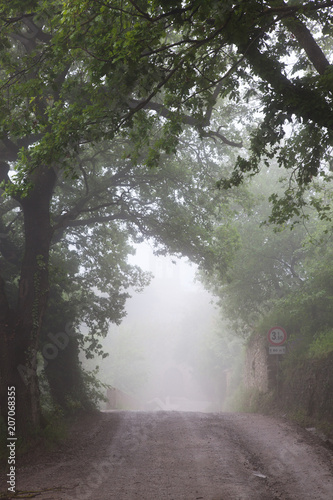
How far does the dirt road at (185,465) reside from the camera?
5.62 m

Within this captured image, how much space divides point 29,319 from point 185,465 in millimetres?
5105

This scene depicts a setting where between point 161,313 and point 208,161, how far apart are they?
9245 cm

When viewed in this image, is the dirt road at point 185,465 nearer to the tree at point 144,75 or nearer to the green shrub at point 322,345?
the tree at point 144,75

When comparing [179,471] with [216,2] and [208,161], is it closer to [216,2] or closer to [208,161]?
[216,2]

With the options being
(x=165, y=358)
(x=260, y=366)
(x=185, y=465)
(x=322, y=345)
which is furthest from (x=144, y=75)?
(x=165, y=358)

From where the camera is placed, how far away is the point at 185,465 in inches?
275

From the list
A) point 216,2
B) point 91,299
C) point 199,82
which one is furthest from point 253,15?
point 91,299

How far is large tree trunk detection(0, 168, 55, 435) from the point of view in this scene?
8.92 meters

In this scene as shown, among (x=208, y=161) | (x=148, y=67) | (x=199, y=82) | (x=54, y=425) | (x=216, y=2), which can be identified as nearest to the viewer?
(x=216, y=2)

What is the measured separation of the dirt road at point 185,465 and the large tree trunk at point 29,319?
1.29 metres

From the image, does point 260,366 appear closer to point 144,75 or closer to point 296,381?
point 296,381

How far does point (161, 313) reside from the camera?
106688 millimetres

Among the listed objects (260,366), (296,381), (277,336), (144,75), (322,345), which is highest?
(144,75)

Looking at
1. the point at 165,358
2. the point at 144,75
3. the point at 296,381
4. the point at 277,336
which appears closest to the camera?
the point at 144,75
